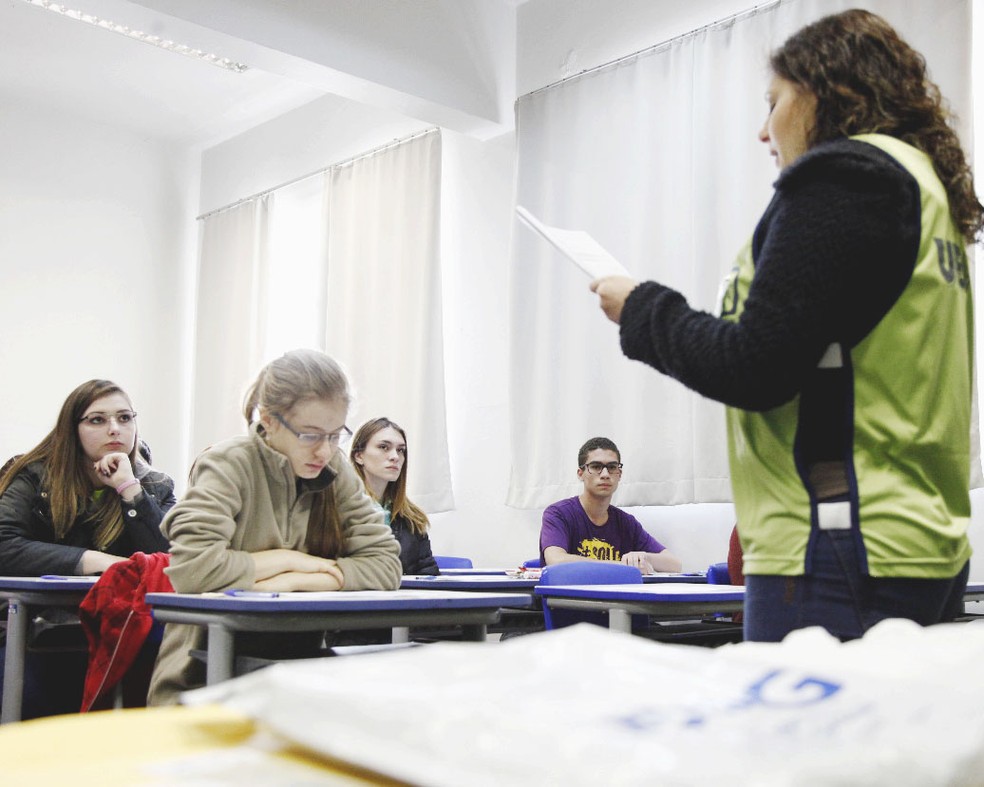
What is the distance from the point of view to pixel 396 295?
689cm

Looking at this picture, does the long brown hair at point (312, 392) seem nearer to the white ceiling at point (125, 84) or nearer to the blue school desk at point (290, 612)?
the blue school desk at point (290, 612)

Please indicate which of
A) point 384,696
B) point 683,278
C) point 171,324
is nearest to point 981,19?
point 683,278

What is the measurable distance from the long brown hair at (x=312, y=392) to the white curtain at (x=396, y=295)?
12.6 feet

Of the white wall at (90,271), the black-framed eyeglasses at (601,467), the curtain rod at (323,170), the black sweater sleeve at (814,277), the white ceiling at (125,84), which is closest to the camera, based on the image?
the black sweater sleeve at (814,277)

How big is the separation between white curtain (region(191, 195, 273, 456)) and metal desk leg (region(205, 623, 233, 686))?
5577mm

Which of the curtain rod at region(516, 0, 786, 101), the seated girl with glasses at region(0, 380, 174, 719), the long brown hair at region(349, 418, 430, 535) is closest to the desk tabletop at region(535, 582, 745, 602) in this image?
the seated girl with glasses at region(0, 380, 174, 719)

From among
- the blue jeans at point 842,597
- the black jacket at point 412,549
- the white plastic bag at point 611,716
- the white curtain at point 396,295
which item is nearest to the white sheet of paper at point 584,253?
the blue jeans at point 842,597

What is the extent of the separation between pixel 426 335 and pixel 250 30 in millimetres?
2027

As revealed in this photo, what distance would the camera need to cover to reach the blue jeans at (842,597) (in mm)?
1086

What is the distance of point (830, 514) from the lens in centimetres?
110

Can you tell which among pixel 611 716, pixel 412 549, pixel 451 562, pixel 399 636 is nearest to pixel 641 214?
pixel 451 562

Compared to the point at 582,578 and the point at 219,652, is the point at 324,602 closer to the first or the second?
the point at 219,652

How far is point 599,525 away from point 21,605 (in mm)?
2997

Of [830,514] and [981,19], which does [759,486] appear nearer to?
[830,514]
